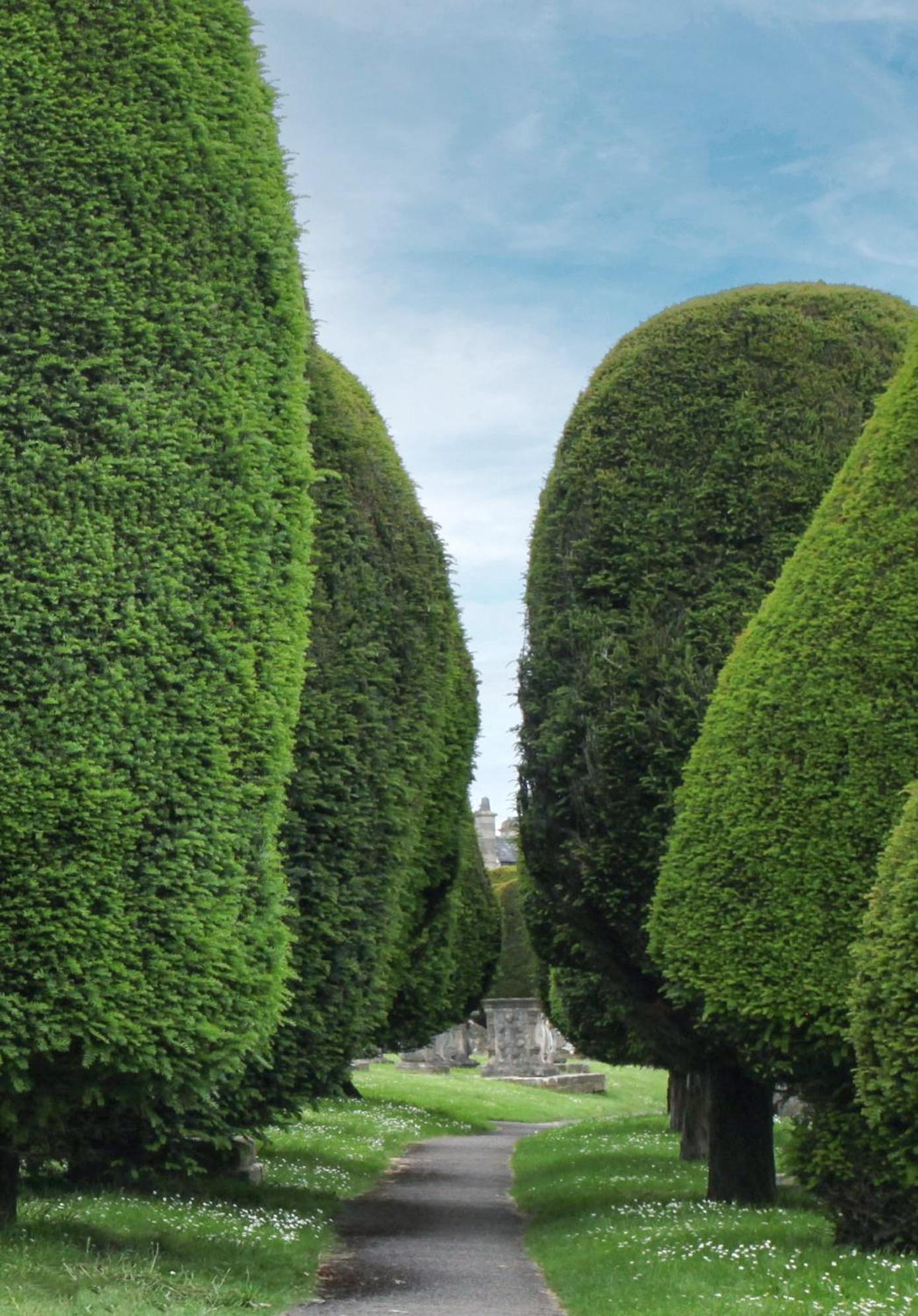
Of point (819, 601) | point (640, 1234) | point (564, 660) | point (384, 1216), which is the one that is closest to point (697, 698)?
point (564, 660)

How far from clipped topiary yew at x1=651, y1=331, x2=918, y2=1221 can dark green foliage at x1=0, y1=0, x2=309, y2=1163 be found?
137 inches

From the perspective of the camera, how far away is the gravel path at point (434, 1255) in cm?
915

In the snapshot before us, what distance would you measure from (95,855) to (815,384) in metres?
8.52

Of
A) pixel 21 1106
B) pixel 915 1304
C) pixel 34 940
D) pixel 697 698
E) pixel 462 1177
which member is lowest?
pixel 462 1177

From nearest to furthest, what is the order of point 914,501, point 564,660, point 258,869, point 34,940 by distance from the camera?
point 34,940 → point 258,869 → point 914,501 → point 564,660

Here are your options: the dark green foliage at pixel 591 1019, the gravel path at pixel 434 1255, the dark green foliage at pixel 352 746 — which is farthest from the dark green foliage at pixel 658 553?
the dark green foliage at pixel 591 1019

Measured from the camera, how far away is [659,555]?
519 inches

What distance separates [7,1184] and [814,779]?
6358 millimetres

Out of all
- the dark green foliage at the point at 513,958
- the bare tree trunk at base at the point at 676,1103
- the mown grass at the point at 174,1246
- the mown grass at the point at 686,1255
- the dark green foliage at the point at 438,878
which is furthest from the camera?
the dark green foliage at the point at 513,958

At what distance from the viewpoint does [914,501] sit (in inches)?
400

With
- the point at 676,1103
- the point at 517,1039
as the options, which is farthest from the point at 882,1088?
the point at 517,1039

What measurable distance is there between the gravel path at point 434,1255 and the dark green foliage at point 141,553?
1946mm

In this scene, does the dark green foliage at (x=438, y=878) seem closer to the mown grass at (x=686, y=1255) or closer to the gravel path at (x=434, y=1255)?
the gravel path at (x=434, y=1255)

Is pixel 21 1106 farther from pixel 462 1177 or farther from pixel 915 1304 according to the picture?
pixel 462 1177
